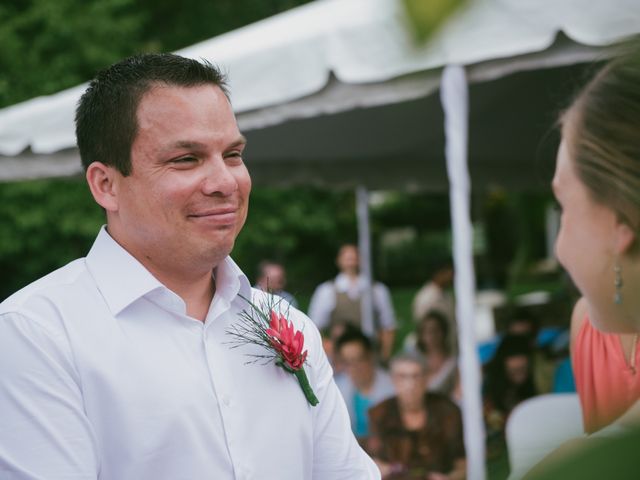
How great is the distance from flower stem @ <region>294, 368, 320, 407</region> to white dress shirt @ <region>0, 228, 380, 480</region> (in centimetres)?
1

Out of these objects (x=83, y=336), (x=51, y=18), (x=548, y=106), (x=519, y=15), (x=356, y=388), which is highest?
(x=548, y=106)

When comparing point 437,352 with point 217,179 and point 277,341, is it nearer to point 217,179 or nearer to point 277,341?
point 277,341

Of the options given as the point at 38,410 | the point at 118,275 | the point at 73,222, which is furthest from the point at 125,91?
the point at 73,222

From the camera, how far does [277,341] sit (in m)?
1.64

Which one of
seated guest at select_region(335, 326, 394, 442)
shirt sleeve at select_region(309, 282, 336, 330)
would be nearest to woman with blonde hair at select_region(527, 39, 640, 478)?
seated guest at select_region(335, 326, 394, 442)

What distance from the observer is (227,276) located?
5.78 feet

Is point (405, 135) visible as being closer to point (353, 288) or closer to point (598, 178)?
point (353, 288)

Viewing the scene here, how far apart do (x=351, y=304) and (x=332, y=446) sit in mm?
5996

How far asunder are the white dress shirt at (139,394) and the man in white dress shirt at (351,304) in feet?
19.3

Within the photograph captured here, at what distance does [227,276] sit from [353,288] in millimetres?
6019

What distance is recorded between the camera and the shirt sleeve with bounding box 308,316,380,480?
1.73m

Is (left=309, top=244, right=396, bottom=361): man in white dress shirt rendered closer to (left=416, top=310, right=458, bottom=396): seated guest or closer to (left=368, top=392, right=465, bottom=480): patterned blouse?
(left=416, top=310, right=458, bottom=396): seated guest

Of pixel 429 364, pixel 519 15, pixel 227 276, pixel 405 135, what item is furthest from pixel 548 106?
pixel 227 276

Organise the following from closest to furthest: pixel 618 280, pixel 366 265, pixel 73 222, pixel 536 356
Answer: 1. pixel 618 280
2. pixel 536 356
3. pixel 366 265
4. pixel 73 222
